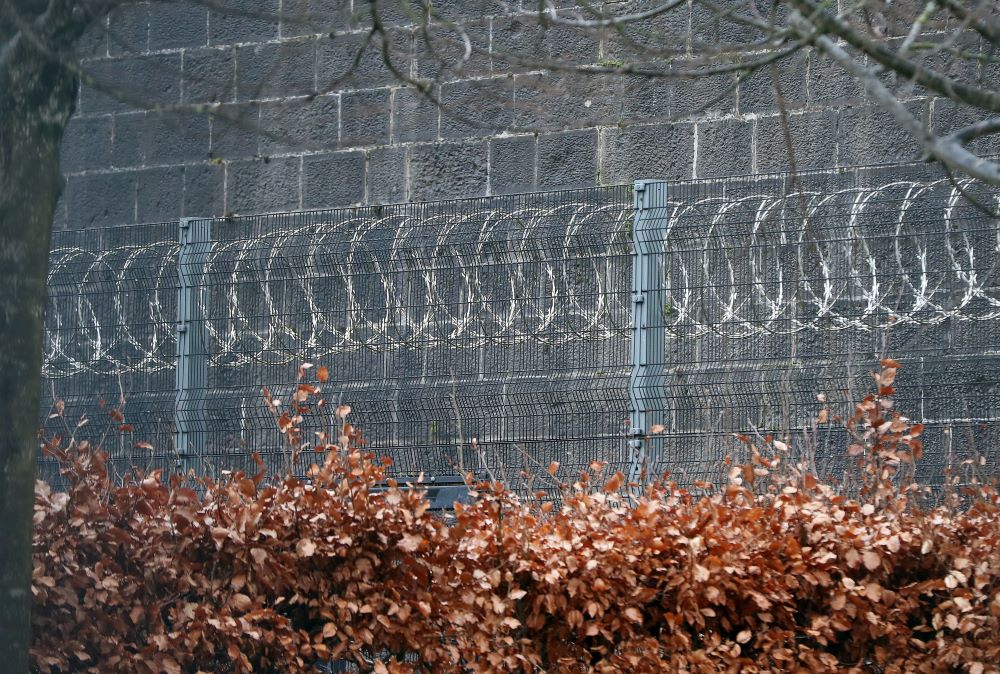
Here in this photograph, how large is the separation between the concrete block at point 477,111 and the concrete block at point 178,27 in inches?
76.9

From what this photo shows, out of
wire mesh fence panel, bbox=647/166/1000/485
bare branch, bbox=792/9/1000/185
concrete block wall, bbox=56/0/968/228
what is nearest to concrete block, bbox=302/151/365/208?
concrete block wall, bbox=56/0/968/228

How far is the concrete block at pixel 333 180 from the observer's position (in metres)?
10.1

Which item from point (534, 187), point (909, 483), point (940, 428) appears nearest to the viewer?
point (909, 483)

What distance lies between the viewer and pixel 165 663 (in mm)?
5371

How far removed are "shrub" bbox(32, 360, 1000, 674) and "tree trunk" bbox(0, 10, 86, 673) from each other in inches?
20.2

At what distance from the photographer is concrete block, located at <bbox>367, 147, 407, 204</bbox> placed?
9.98 metres

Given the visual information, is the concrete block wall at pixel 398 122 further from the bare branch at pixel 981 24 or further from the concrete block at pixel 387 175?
the bare branch at pixel 981 24

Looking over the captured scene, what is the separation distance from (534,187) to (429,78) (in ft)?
3.53

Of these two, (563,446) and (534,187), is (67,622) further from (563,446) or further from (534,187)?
(534,187)

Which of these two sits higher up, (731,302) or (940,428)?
(731,302)

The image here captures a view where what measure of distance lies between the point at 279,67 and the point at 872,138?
384cm

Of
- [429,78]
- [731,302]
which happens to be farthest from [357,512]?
[429,78]

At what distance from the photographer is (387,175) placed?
32.9 ft

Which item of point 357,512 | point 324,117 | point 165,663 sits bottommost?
point 165,663
